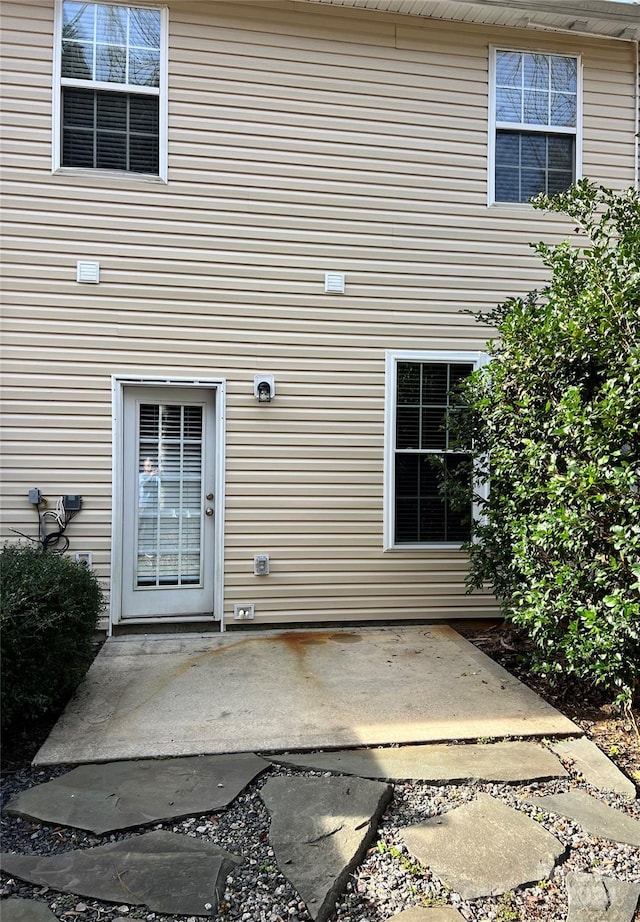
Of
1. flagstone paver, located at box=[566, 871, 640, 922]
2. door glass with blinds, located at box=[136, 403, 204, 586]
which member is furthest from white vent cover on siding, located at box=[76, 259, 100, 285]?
flagstone paver, located at box=[566, 871, 640, 922]

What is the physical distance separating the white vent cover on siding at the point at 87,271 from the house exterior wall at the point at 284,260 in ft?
0.17

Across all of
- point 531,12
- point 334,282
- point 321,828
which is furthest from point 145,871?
point 531,12

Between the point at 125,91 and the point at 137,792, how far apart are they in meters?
4.86

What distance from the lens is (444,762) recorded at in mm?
2809

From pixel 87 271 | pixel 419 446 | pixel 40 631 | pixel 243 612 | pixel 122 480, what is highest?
pixel 87 271

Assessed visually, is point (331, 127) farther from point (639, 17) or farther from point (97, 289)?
point (639, 17)

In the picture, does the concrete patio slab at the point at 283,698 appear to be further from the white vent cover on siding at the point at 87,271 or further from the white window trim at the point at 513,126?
the white window trim at the point at 513,126

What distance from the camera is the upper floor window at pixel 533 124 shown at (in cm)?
517

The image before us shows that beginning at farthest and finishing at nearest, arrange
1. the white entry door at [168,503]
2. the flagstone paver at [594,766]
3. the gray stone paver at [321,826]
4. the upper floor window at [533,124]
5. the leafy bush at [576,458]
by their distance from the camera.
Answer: the upper floor window at [533,124] → the white entry door at [168,503] → the leafy bush at [576,458] → the flagstone paver at [594,766] → the gray stone paver at [321,826]

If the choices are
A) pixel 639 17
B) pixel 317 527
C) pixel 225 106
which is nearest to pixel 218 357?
pixel 317 527

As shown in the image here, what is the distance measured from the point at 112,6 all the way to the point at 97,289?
2.18 meters

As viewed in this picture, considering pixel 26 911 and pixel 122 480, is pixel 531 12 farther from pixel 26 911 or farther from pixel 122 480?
pixel 26 911

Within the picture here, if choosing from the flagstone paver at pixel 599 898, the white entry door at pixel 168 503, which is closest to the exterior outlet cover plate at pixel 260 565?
the white entry door at pixel 168 503

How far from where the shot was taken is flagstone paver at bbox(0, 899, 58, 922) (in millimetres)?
1845
